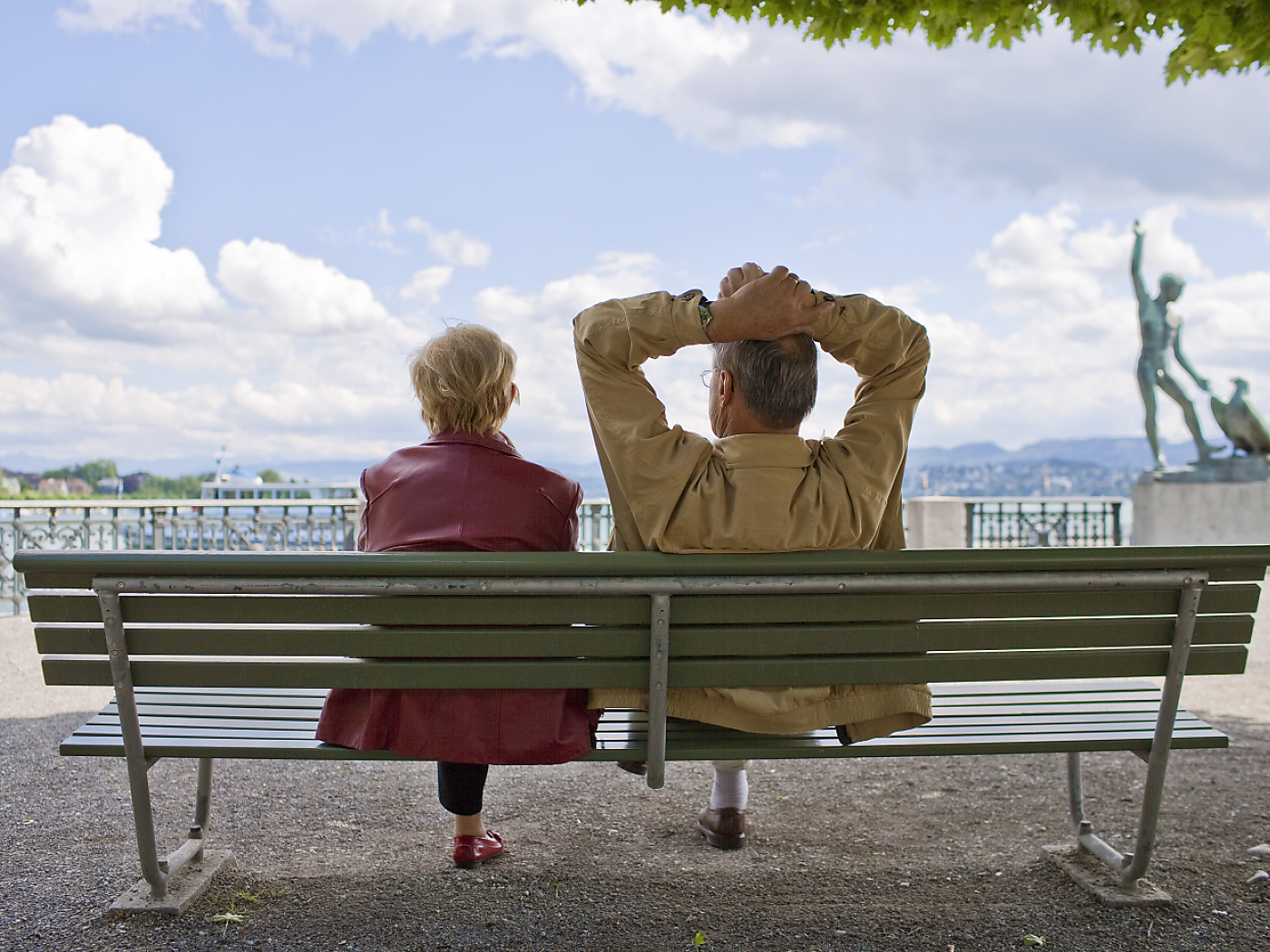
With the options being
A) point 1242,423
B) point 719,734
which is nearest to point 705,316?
point 719,734

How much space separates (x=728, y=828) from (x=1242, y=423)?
14.0 metres

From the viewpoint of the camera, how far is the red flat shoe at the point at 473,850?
9.89 feet

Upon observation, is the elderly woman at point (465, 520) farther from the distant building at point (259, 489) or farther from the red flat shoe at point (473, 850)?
the distant building at point (259, 489)

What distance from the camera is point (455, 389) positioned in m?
2.60

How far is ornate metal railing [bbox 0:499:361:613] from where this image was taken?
9.66 metres

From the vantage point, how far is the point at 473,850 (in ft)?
9.91

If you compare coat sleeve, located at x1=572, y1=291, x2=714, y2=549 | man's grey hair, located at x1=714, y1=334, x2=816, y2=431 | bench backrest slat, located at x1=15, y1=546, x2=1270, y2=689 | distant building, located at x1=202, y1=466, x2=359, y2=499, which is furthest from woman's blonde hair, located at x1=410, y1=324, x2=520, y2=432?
distant building, located at x1=202, y1=466, x2=359, y2=499

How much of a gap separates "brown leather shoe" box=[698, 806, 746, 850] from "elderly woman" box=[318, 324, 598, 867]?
2.96 feet

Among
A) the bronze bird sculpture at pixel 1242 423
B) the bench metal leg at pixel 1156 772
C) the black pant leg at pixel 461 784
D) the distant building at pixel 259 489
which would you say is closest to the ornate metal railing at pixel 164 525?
the distant building at pixel 259 489

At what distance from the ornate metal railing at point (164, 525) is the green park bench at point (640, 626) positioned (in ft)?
21.1

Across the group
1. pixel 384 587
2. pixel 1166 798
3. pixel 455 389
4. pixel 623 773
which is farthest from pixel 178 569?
pixel 1166 798

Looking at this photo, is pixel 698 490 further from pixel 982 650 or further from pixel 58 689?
pixel 58 689

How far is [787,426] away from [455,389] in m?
0.87

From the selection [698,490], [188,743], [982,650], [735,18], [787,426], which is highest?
[735,18]
